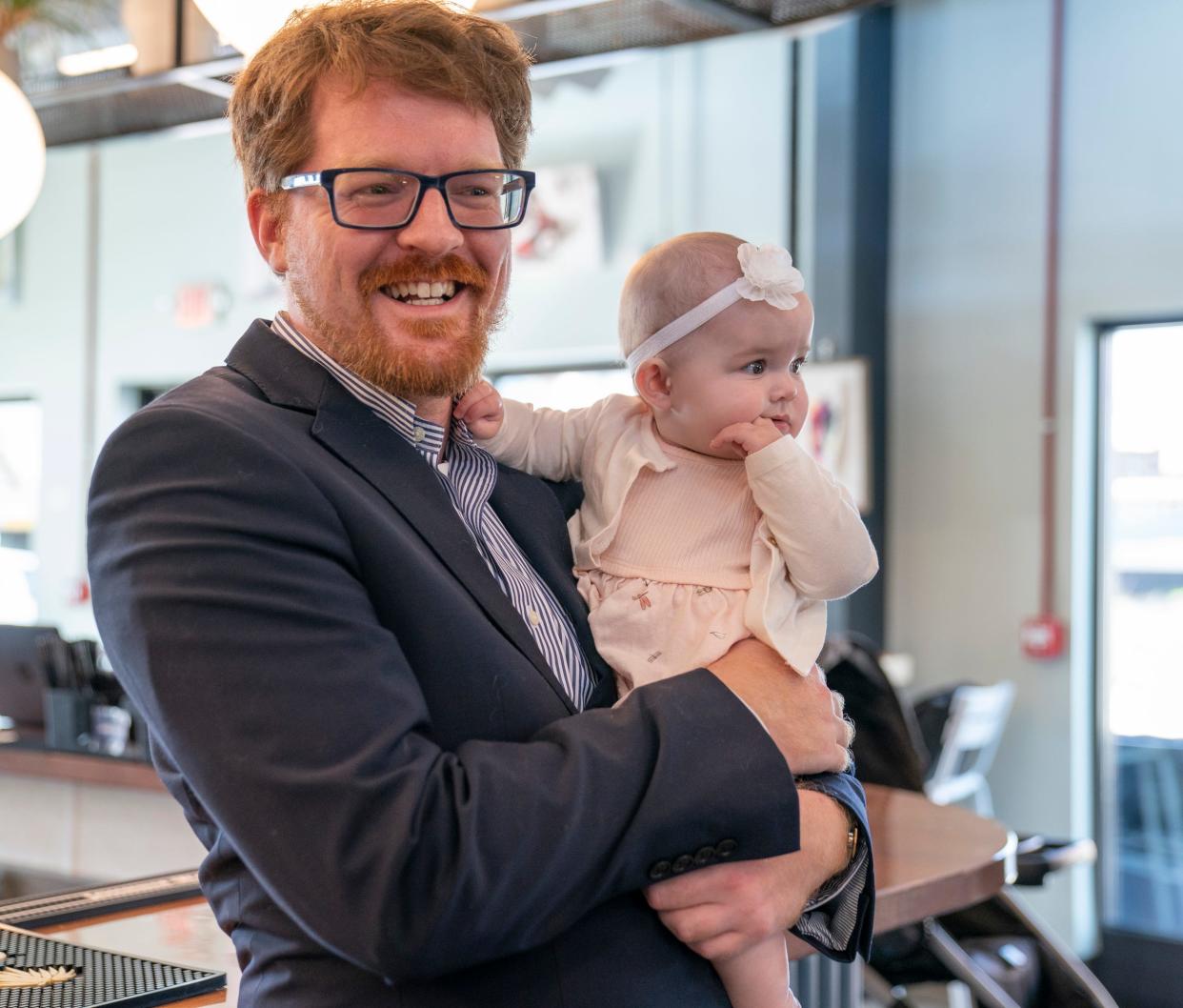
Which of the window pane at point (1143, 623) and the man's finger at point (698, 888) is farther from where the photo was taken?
the window pane at point (1143, 623)

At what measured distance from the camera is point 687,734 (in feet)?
3.89

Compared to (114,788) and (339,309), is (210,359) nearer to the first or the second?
(114,788)

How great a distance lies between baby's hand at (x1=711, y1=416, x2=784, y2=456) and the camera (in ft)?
5.02

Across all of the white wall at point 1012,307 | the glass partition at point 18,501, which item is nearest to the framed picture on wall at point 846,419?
the white wall at point 1012,307

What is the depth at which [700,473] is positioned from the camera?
1646mm

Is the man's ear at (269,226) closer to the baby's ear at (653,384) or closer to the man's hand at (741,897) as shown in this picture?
the baby's ear at (653,384)

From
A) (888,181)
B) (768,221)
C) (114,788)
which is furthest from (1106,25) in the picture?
(114,788)

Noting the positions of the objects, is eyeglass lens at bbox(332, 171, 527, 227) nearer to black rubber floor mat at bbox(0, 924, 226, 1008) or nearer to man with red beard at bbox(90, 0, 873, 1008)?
man with red beard at bbox(90, 0, 873, 1008)

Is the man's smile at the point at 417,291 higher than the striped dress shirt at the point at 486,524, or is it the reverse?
the man's smile at the point at 417,291

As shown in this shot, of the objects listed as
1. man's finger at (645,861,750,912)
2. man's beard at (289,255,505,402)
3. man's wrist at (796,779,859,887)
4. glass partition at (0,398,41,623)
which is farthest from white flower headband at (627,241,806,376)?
glass partition at (0,398,41,623)

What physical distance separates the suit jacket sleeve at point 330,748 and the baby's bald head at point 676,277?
0.60 m

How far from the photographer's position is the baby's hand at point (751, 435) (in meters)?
1.53

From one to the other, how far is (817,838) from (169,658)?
618 millimetres

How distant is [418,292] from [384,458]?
7.5 inches
